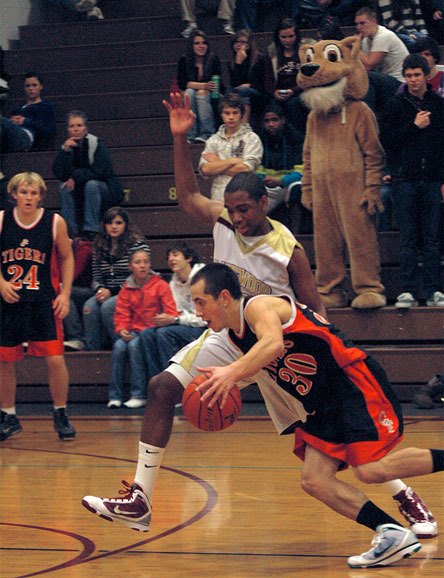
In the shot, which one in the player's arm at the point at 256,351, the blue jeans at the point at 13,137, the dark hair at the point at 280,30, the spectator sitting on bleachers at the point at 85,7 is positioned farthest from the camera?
the spectator sitting on bleachers at the point at 85,7

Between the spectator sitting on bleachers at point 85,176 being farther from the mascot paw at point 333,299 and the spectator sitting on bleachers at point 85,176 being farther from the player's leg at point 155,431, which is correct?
the player's leg at point 155,431

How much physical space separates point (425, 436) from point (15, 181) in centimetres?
297

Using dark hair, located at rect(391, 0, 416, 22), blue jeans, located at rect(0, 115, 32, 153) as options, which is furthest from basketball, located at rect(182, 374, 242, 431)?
dark hair, located at rect(391, 0, 416, 22)

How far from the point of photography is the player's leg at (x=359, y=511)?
3842 mm

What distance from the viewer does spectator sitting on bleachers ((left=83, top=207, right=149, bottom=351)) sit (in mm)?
8961

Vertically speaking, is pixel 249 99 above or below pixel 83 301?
above

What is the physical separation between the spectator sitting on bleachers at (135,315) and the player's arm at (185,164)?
342 cm

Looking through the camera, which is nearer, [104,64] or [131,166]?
[131,166]

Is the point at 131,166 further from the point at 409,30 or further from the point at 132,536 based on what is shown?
the point at 132,536

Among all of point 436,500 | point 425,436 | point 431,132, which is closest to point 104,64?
point 431,132

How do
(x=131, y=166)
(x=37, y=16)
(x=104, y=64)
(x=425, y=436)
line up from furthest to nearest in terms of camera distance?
(x=37, y=16) < (x=104, y=64) < (x=131, y=166) < (x=425, y=436)

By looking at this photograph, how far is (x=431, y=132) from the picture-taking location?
8422 millimetres

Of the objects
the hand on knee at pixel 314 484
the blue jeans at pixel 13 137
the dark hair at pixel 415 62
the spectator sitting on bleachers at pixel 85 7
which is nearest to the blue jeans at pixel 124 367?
the dark hair at pixel 415 62

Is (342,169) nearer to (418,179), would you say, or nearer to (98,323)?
(418,179)
